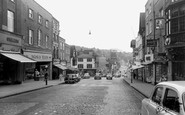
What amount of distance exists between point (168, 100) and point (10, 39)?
22.5 m

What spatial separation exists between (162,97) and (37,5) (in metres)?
32.2

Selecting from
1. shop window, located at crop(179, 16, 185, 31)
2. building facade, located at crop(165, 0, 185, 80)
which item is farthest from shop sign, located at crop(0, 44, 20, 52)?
shop window, located at crop(179, 16, 185, 31)

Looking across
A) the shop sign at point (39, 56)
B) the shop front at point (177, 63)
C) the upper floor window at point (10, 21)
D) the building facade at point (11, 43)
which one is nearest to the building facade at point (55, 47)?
the shop sign at point (39, 56)

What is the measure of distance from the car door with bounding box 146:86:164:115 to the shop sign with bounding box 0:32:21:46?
20.3 metres

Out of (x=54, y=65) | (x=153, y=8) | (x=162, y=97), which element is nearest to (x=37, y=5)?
(x=54, y=65)

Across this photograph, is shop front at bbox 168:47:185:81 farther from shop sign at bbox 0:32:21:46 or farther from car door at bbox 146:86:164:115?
shop sign at bbox 0:32:21:46

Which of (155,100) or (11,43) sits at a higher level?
(11,43)

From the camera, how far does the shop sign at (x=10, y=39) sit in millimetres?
23080

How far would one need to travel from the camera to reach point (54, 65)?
4384 cm

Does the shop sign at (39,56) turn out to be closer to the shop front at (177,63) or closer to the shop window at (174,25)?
the shop front at (177,63)

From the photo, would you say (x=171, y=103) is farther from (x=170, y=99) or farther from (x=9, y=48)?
(x=9, y=48)

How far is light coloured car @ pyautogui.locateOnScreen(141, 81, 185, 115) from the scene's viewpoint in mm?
3976

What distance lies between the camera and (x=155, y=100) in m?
5.34

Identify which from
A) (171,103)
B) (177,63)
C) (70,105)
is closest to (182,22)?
(177,63)
